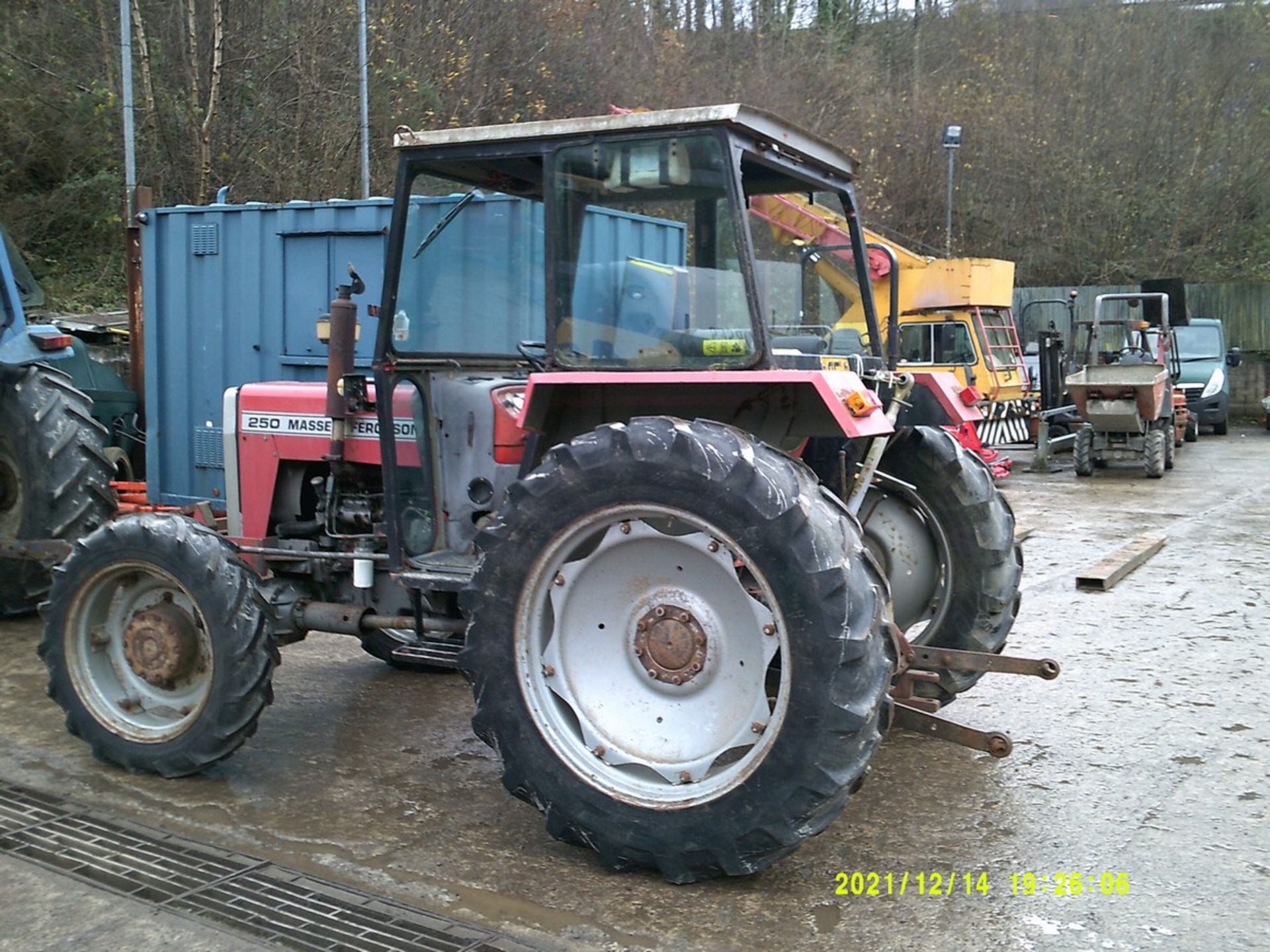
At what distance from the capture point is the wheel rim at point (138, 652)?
174 inches

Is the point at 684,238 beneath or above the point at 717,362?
above

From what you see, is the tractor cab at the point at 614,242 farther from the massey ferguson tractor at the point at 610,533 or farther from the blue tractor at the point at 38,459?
the blue tractor at the point at 38,459

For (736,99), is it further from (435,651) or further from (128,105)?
(435,651)

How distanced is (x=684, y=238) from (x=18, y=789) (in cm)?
314

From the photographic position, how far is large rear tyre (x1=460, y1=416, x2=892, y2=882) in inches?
→ 132

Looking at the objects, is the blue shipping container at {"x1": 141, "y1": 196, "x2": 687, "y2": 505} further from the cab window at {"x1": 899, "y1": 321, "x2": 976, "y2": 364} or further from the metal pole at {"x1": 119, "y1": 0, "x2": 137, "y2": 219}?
the cab window at {"x1": 899, "y1": 321, "x2": 976, "y2": 364}

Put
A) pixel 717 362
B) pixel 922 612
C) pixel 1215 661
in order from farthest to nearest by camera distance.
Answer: pixel 1215 661 → pixel 922 612 → pixel 717 362

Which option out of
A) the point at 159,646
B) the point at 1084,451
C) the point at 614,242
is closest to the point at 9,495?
the point at 159,646

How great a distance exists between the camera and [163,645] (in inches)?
174

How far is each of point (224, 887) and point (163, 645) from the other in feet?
3.83

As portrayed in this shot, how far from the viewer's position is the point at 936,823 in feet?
13.3

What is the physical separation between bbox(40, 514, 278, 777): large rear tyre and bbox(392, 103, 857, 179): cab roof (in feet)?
5.47

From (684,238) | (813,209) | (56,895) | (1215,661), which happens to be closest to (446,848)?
(56,895)

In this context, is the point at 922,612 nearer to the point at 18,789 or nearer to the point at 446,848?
the point at 446,848
